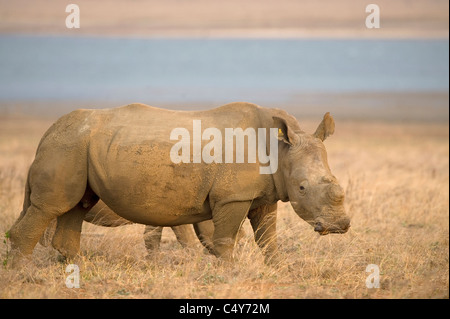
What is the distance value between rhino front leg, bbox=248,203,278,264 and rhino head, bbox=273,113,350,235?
2.04ft

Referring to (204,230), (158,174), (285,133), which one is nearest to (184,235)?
(204,230)

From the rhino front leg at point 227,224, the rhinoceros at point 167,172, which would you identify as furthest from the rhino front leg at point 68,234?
the rhino front leg at point 227,224

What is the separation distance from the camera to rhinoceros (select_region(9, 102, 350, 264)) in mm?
8500

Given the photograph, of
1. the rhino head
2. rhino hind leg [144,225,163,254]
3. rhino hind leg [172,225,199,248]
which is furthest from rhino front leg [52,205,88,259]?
the rhino head

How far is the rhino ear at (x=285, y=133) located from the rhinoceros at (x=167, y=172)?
11 mm

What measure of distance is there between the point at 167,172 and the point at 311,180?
1.59 meters

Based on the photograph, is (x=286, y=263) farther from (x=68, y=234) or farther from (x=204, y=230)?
(x=68, y=234)

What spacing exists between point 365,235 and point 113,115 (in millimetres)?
4324

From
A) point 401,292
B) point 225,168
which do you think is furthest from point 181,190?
point 401,292

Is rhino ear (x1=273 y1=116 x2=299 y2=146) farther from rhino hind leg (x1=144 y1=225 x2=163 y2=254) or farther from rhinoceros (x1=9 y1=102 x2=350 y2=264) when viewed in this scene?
rhino hind leg (x1=144 y1=225 x2=163 y2=254)

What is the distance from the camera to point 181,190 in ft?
28.1

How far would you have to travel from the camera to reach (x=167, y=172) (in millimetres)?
8539

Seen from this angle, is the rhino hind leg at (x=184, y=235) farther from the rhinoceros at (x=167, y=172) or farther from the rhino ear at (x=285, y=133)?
the rhino ear at (x=285, y=133)

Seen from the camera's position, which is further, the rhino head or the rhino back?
the rhino back
